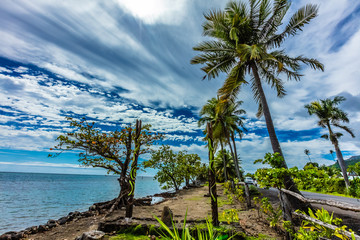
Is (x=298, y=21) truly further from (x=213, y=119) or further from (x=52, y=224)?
(x=52, y=224)

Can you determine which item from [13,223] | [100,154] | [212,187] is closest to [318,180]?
[212,187]

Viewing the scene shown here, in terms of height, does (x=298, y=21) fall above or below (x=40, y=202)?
above

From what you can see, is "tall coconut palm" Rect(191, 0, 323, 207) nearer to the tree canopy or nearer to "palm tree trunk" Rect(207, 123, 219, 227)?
"palm tree trunk" Rect(207, 123, 219, 227)

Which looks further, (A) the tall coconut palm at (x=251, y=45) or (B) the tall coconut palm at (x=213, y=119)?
(B) the tall coconut palm at (x=213, y=119)

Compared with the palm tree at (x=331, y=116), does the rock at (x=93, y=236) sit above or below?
below

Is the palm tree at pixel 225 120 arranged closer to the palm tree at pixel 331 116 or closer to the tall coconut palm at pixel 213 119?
the tall coconut palm at pixel 213 119

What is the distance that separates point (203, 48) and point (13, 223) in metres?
16.1

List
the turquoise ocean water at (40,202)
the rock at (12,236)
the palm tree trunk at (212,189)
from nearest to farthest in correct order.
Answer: the palm tree trunk at (212,189), the rock at (12,236), the turquoise ocean water at (40,202)

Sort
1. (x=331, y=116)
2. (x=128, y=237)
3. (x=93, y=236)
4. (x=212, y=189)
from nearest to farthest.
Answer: (x=93, y=236) → (x=128, y=237) → (x=212, y=189) → (x=331, y=116)

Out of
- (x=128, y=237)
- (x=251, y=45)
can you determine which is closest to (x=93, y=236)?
(x=128, y=237)

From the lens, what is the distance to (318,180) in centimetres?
412

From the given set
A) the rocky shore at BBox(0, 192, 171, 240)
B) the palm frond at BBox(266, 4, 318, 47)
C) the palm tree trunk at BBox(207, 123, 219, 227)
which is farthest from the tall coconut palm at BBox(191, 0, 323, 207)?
the rocky shore at BBox(0, 192, 171, 240)

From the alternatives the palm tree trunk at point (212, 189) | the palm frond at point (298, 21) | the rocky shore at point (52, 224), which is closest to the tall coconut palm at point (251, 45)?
the palm frond at point (298, 21)

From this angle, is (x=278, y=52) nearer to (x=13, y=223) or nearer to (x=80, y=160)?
(x=80, y=160)
